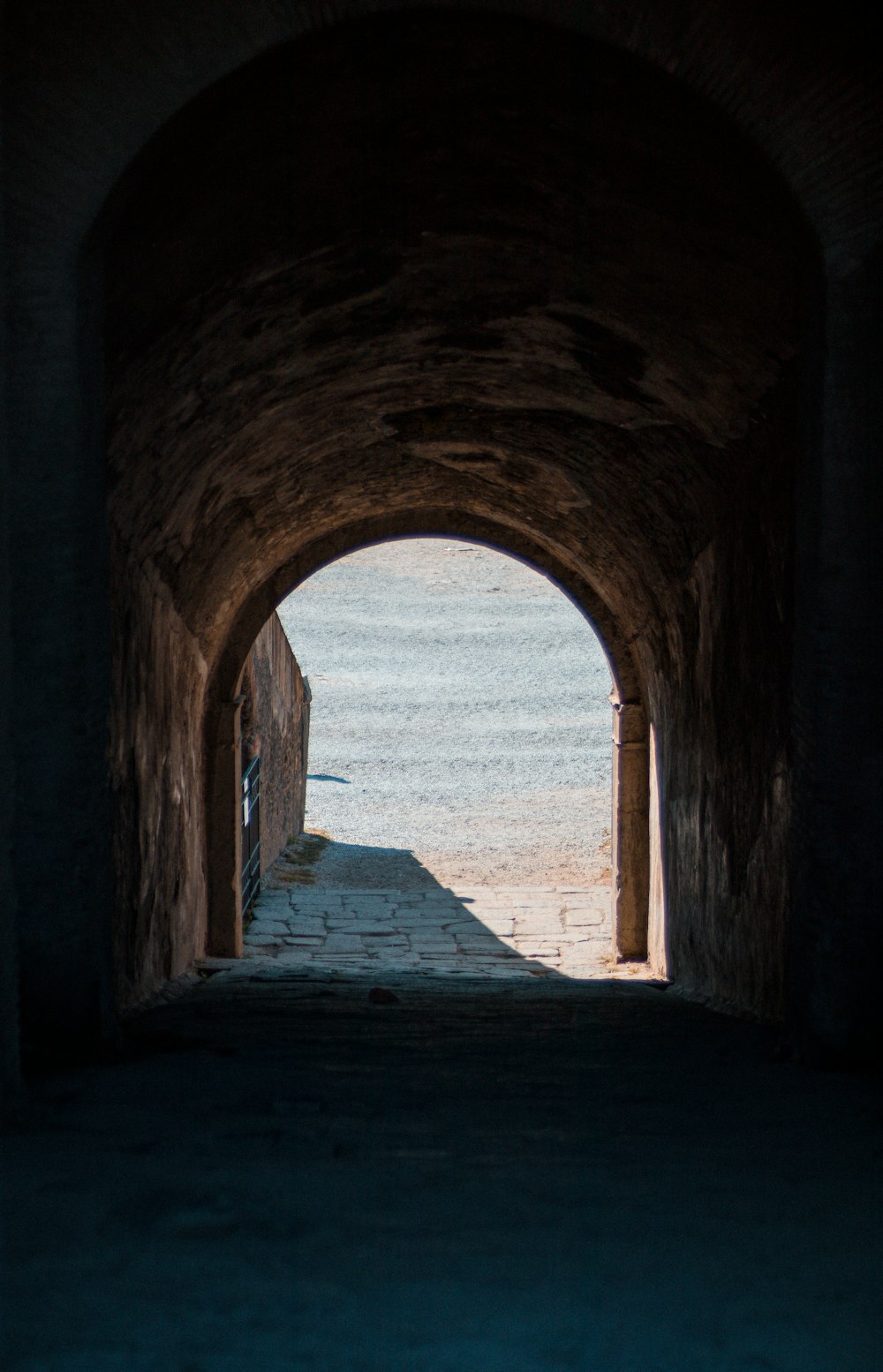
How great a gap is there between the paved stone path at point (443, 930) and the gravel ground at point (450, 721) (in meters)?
0.92

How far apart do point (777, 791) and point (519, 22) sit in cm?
252

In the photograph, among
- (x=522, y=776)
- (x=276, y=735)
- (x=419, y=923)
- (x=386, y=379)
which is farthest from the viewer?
(x=522, y=776)

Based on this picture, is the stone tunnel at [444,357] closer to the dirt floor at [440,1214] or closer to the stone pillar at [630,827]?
the dirt floor at [440,1214]

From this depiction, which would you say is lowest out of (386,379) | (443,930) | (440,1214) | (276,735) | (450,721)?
(443,930)

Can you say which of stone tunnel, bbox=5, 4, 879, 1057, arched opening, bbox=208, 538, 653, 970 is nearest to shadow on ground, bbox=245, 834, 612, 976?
arched opening, bbox=208, 538, 653, 970

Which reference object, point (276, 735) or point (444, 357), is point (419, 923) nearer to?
point (276, 735)

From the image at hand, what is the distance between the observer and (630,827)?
8.33 meters

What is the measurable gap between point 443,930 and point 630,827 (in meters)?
1.75

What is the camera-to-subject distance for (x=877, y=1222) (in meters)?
1.92

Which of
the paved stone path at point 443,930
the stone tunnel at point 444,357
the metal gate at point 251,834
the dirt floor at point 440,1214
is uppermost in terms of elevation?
the stone tunnel at point 444,357

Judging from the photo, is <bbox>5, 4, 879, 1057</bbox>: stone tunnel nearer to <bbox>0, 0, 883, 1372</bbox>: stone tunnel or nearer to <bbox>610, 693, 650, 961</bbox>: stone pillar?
<bbox>0, 0, 883, 1372</bbox>: stone tunnel

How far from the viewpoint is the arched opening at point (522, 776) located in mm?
7887

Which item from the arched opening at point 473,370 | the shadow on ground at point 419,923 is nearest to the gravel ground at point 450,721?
the shadow on ground at point 419,923

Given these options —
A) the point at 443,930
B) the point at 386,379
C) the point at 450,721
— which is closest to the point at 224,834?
the point at 443,930
